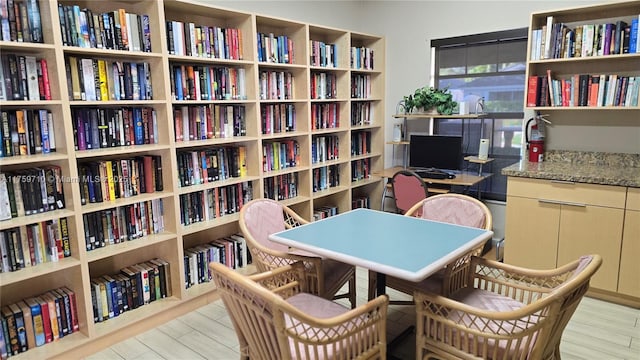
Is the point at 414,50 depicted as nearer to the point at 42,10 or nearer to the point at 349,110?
the point at 349,110

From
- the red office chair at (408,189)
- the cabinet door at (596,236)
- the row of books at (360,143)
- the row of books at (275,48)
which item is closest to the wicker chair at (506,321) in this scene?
the cabinet door at (596,236)

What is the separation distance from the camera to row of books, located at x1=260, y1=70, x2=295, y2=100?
137 inches

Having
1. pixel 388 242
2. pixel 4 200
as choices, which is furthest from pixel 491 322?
pixel 4 200

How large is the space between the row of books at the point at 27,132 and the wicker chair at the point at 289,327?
143 cm

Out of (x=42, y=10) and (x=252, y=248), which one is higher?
(x=42, y=10)

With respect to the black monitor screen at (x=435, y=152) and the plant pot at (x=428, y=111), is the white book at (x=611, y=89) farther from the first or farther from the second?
the plant pot at (x=428, y=111)

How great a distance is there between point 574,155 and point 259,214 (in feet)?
9.10

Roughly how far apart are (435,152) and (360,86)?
1.06 m

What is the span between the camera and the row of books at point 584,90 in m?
3.18

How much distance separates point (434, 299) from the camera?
1.79m

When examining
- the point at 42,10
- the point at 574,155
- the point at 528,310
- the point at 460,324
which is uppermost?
the point at 42,10

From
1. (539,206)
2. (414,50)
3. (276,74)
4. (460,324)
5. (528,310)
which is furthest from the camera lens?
(414,50)

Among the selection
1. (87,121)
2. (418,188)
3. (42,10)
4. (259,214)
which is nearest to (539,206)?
(418,188)

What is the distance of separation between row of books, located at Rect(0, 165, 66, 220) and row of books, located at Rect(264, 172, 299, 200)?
157cm
